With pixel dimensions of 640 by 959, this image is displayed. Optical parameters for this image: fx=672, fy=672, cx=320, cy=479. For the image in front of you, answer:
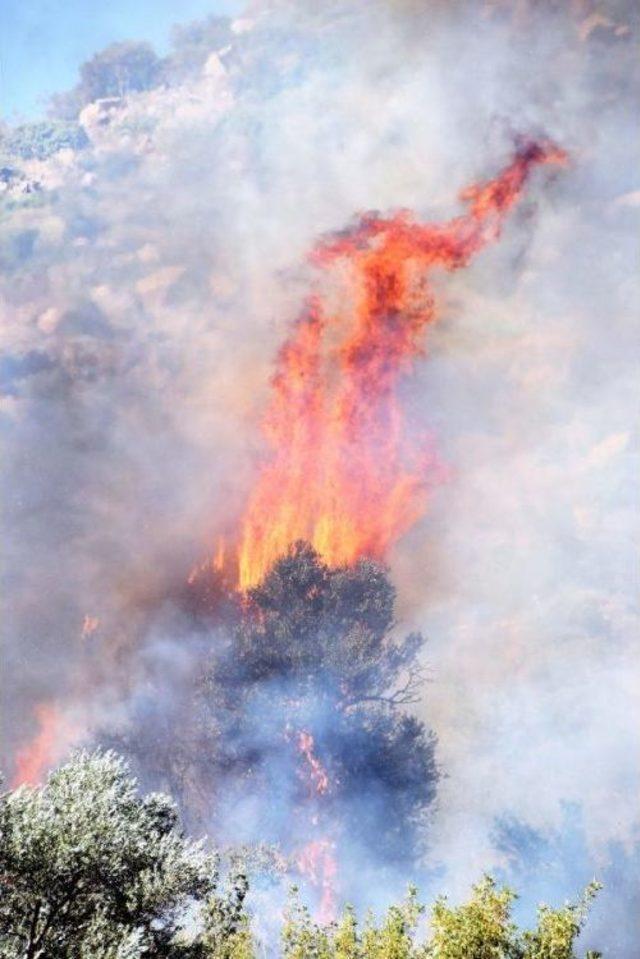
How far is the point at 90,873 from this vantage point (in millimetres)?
21781

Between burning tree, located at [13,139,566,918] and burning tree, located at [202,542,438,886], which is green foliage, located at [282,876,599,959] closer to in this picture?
burning tree, located at [202,542,438,886]

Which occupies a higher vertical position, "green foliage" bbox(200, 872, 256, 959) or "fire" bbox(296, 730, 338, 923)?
"fire" bbox(296, 730, 338, 923)

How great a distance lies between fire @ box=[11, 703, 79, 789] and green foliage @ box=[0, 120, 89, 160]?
76657mm

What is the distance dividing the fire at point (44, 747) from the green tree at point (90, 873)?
37.8m

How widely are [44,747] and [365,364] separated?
167ft

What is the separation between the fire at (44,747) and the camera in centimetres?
5866

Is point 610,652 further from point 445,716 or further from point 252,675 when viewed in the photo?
point 252,675

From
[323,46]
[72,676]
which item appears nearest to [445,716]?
[72,676]

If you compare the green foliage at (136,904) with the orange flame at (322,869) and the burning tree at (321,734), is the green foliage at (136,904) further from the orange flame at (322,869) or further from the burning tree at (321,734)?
the burning tree at (321,734)

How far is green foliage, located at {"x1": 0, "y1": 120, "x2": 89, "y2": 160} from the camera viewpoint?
9594cm

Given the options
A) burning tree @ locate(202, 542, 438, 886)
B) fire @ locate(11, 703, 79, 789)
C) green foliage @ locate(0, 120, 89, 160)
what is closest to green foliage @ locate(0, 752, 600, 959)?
burning tree @ locate(202, 542, 438, 886)

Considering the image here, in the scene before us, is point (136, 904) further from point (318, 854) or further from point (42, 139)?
point (42, 139)

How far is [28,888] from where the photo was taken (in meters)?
21.0

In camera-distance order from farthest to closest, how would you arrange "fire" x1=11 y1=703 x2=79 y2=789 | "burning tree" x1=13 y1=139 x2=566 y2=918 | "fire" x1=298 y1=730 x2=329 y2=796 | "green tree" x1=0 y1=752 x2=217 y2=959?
"fire" x1=11 y1=703 x2=79 y2=789, "fire" x1=298 y1=730 x2=329 y2=796, "burning tree" x1=13 y1=139 x2=566 y2=918, "green tree" x1=0 y1=752 x2=217 y2=959
